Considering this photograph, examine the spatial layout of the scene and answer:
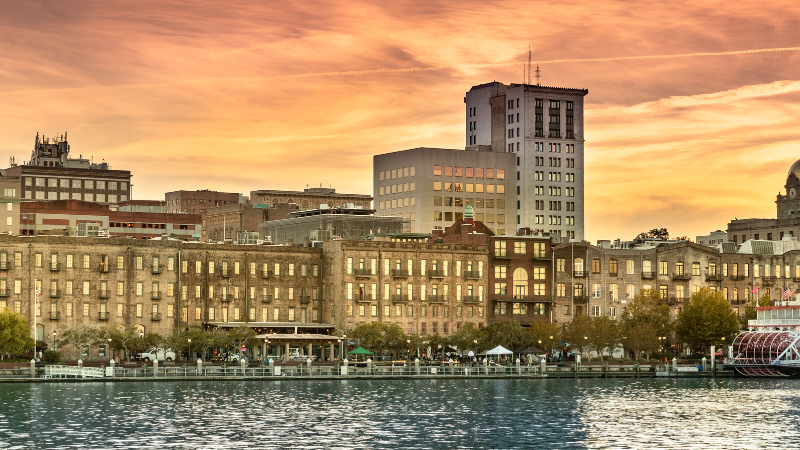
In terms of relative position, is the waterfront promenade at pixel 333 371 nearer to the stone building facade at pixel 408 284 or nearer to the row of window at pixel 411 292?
the stone building facade at pixel 408 284

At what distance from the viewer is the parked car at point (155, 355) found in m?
140

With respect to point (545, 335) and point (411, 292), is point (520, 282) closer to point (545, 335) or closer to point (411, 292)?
point (545, 335)

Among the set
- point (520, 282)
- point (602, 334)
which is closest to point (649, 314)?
point (602, 334)

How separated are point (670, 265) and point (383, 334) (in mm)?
48026

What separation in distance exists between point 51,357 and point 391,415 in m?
49.8

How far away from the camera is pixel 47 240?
14000 centimetres

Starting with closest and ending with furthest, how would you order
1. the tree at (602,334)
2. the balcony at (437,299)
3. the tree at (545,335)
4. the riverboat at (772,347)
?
the riverboat at (772,347), the tree at (602,334), the tree at (545,335), the balcony at (437,299)

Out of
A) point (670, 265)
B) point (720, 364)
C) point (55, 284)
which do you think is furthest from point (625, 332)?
point (55, 284)

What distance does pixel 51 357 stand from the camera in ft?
424

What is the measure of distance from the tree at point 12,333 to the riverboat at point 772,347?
7910cm

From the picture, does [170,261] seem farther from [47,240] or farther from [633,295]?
[633,295]

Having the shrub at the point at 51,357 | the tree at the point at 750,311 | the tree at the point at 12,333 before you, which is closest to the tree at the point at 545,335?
the tree at the point at 750,311

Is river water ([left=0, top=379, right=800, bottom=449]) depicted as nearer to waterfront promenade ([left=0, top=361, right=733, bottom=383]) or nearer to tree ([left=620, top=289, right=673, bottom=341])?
waterfront promenade ([left=0, top=361, right=733, bottom=383])

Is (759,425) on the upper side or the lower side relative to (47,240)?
lower
